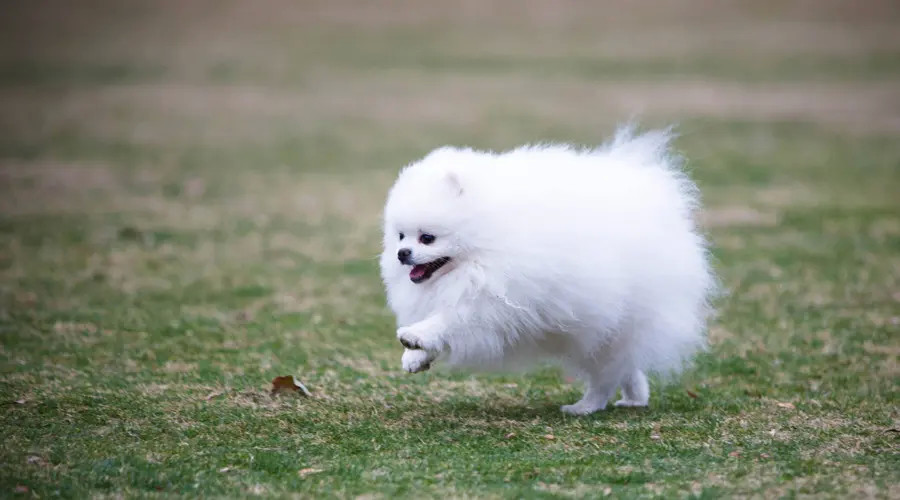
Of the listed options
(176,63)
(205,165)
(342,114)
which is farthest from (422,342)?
(176,63)

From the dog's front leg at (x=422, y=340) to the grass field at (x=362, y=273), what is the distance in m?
0.33

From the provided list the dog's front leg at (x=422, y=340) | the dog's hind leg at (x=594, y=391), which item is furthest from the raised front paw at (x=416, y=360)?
the dog's hind leg at (x=594, y=391)

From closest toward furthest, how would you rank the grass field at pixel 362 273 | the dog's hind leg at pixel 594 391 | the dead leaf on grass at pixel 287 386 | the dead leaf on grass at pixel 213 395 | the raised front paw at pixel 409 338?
the grass field at pixel 362 273 < the raised front paw at pixel 409 338 < the dog's hind leg at pixel 594 391 < the dead leaf on grass at pixel 213 395 < the dead leaf on grass at pixel 287 386

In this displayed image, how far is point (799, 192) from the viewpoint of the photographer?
13.3 m

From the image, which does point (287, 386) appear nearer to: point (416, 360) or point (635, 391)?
point (416, 360)

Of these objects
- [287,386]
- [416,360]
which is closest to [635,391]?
[416,360]

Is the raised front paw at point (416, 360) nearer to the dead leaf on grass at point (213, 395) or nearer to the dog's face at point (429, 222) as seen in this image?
the dog's face at point (429, 222)

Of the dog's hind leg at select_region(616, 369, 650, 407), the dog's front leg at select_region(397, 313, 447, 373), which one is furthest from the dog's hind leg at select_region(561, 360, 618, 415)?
the dog's front leg at select_region(397, 313, 447, 373)

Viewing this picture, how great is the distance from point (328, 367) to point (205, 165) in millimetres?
8935

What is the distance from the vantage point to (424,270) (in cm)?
552

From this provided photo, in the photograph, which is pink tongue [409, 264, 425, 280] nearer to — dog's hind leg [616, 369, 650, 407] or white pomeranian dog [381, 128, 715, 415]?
white pomeranian dog [381, 128, 715, 415]

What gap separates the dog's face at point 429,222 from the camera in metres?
5.39

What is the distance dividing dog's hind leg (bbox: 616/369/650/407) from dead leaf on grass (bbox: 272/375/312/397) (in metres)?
1.54

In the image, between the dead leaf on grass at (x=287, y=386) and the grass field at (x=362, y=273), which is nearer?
the grass field at (x=362, y=273)
